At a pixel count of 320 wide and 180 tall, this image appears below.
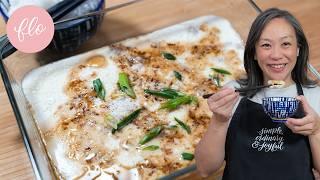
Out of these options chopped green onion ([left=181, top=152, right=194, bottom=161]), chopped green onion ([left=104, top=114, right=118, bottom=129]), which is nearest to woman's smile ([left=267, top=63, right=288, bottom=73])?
chopped green onion ([left=181, top=152, right=194, bottom=161])

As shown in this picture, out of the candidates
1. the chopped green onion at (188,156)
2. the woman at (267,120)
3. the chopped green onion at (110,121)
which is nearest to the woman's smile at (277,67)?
the woman at (267,120)

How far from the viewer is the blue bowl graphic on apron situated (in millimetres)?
691

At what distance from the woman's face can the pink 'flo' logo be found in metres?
0.46

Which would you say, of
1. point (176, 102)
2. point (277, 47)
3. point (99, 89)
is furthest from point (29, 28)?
point (277, 47)

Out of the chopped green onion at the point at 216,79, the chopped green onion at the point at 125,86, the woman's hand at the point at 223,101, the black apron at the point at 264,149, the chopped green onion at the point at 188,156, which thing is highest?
the woman's hand at the point at 223,101

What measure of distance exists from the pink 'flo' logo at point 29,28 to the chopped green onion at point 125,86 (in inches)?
8.6

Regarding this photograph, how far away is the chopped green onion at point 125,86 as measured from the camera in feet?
3.71

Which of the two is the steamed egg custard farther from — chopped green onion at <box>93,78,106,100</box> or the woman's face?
the woman's face

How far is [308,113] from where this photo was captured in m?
0.69

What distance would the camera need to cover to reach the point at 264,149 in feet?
2.43

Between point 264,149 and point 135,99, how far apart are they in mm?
452

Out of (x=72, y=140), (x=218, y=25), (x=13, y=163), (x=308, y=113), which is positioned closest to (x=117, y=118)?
(x=72, y=140)

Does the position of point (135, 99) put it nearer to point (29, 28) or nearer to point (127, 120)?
point (127, 120)

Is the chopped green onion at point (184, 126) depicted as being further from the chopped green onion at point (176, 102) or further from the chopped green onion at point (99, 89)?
the chopped green onion at point (99, 89)
